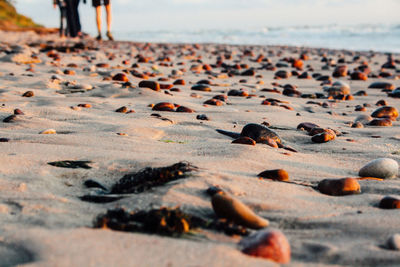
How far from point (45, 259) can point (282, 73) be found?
6.05 metres

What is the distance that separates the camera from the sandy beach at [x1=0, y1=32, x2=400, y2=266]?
1.15m

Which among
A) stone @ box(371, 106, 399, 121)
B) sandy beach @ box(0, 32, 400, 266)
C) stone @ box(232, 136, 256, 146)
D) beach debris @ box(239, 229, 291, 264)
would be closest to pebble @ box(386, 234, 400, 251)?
sandy beach @ box(0, 32, 400, 266)

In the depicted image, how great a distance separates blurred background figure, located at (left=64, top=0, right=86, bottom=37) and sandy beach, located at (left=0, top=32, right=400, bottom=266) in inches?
350

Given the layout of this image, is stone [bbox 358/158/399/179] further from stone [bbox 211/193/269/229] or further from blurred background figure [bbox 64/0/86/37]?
blurred background figure [bbox 64/0/86/37]

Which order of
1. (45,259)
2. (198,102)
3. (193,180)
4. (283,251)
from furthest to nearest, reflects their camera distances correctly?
1. (198,102)
2. (193,180)
3. (283,251)
4. (45,259)

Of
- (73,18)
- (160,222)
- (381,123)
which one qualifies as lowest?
(381,123)

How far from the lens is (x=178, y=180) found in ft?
5.52

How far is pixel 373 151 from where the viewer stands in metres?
2.50

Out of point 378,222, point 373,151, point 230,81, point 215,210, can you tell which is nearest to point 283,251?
point 215,210

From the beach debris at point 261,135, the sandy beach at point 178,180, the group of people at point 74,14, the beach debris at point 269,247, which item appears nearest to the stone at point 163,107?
the sandy beach at point 178,180

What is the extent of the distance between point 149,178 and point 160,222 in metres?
0.43

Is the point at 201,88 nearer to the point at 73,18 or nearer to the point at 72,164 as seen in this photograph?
the point at 72,164

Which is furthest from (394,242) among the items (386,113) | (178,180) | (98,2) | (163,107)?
(98,2)

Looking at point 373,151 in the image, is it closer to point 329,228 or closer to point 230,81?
point 329,228
